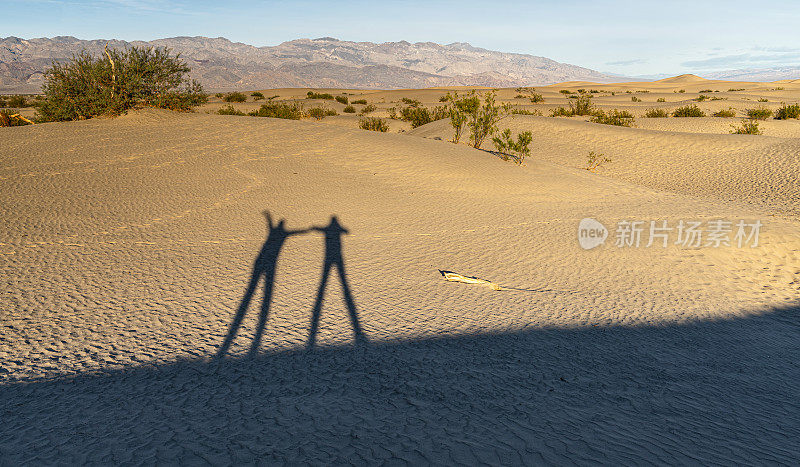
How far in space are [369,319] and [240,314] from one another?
1231mm

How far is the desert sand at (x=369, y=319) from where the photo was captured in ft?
9.28

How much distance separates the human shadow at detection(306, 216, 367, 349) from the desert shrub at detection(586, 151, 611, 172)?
10.2 m

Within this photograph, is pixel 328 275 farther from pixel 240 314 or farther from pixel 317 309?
pixel 240 314

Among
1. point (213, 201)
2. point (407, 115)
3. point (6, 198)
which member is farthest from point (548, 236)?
point (407, 115)

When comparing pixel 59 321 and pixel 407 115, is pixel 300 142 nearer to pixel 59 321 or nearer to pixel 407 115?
pixel 59 321

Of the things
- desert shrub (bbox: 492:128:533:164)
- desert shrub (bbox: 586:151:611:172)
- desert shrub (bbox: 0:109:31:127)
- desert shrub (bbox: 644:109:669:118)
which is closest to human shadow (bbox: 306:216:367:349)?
desert shrub (bbox: 492:128:533:164)

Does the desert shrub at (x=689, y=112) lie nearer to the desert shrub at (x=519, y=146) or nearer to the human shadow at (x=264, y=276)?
the desert shrub at (x=519, y=146)

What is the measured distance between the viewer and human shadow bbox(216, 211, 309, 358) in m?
4.22

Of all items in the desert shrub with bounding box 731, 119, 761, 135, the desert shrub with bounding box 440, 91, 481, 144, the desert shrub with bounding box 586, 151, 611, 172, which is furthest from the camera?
the desert shrub with bounding box 731, 119, 761, 135

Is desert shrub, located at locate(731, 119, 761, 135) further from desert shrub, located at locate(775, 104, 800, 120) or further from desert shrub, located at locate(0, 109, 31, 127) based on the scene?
desert shrub, located at locate(0, 109, 31, 127)

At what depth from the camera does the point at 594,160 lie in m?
15.8

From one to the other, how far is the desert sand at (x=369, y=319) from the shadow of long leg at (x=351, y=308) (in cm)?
4

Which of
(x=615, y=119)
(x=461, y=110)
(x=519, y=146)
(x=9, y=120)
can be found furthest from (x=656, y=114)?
(x=9, y=120)

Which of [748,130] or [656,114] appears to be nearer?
[748,130]
